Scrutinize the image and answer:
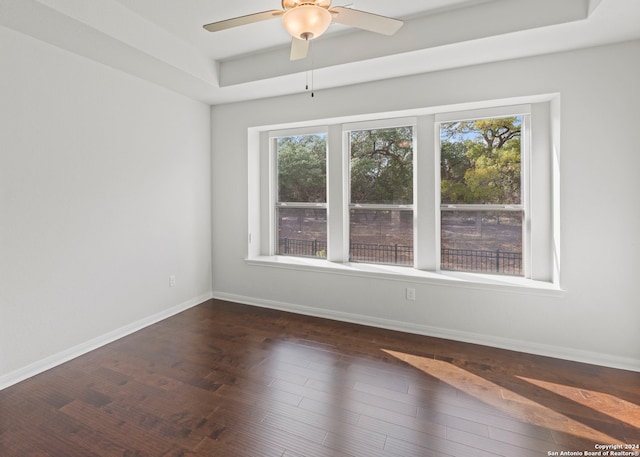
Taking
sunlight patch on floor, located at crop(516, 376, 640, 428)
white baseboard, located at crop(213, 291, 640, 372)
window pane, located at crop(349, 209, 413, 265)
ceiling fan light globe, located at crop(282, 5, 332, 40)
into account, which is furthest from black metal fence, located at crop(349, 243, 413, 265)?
ceiling fan light globe, located at crop(282, 5, 332, 40)

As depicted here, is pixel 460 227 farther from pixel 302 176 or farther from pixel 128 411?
pixel 128 411

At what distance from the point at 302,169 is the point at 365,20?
96.7 inches

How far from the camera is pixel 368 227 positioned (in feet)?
12.7

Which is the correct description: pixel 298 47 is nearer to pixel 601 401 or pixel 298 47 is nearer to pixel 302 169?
pixel 302 169

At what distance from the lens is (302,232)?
14.0 ft

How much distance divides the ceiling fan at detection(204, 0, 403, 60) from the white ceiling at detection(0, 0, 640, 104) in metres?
0.78

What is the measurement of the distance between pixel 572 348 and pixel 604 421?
3.07 feet

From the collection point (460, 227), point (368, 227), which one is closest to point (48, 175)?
point (368, 227)

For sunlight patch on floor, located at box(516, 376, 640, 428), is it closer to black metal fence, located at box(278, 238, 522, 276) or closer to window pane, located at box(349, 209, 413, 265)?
black metal fence, located at box(278, 238, 522, 276)

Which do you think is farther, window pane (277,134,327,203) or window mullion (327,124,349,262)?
window pane (277,134,327,203)

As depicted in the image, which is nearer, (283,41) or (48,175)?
(48,175)

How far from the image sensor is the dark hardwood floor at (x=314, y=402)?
1.82 meters

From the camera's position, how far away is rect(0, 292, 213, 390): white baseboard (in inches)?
96.1

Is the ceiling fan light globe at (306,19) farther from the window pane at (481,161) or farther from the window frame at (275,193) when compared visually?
the window frame at (275,193)
